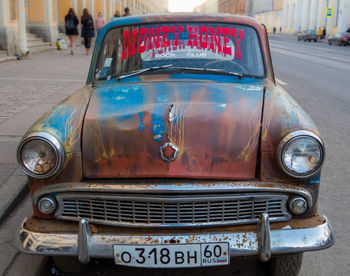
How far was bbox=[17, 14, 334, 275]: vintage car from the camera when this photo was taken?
91.0 inches

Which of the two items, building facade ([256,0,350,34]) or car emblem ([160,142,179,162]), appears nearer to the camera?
car emblem ([160,142,179,162])

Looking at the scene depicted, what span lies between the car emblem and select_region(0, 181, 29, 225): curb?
1790 mm

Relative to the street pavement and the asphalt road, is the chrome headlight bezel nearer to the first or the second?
the street pavement

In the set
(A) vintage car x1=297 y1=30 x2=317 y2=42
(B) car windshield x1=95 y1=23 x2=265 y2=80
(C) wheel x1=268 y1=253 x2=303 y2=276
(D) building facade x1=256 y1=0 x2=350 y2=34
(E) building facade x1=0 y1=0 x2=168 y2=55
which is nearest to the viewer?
(C) wheel x1=268 y1=253 x2=303 y2=276

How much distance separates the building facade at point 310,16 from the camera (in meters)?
52.6

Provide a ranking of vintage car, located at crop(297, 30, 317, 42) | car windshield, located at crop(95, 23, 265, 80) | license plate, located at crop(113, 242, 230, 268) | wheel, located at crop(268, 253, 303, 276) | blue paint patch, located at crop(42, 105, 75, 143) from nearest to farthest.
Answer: license plate, located at crop(113, 242, 230, 268), blue paint patch, located at crop(42, 105, 75, 143), wheel, located at crop(268, 253, 303, 276), car windshield, located at crop(95, 23, 265, 80), vintage car, located at crop(297, 30, 317, 42)

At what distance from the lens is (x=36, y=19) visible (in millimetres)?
21000

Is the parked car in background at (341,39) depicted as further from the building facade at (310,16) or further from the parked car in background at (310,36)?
the building facade at (310,16)

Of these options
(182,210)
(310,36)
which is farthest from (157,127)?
(310,36)

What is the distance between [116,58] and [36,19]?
1893 cm

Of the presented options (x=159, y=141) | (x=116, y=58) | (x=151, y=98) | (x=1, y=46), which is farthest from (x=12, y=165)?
(x=1, y=46)

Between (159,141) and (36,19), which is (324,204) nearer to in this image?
(159,141)

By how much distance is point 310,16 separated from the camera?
67.2 metres

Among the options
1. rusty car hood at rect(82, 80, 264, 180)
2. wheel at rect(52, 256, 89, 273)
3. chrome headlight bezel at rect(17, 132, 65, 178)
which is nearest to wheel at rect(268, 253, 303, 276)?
rusty car hood at rect(82, 80, 264, 180)
